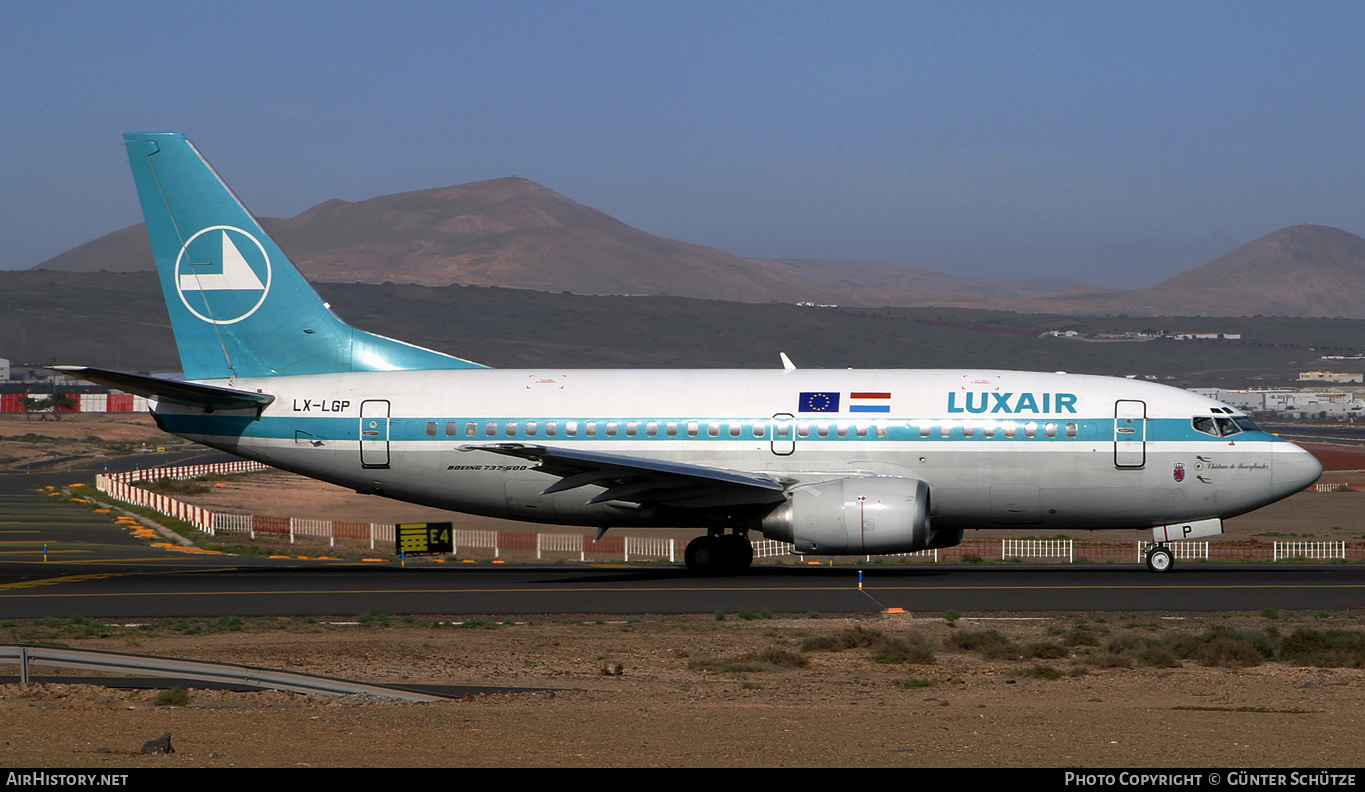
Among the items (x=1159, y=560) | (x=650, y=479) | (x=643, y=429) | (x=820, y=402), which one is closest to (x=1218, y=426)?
(x=1159, y=560)

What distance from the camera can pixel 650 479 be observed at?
87.2 ft

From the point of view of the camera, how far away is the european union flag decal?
27531mm

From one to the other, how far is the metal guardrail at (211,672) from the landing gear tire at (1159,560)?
741 inches

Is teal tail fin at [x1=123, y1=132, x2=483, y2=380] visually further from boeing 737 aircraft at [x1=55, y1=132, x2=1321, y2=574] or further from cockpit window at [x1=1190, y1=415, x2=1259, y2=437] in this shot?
cockpit window at [x1=1190, y1=415, x2=1259, y2=437]

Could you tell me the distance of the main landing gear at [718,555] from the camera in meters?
28.6

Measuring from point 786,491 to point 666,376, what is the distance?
4.10 meters

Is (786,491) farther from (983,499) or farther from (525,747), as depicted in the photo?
(525,747)

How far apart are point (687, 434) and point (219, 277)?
38.2 feet

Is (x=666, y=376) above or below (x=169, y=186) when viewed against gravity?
below

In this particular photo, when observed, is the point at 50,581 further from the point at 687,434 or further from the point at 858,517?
the point at 858,517

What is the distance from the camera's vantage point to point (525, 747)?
1067cm

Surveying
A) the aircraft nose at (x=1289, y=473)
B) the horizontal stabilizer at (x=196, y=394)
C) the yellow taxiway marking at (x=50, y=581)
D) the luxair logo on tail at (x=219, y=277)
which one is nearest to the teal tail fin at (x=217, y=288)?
the luxair logo on tail at (x=219, y=277)

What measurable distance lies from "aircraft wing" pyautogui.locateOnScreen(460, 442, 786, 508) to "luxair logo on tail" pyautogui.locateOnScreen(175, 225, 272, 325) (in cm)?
682
